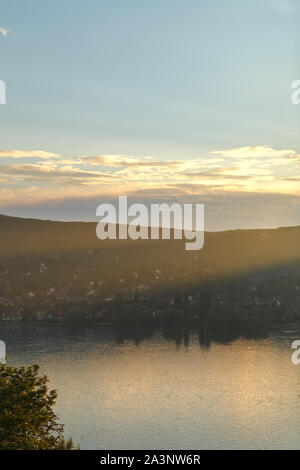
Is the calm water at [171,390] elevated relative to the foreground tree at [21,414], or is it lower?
elevated

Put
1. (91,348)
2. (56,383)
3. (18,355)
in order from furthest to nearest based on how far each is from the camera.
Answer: (91,348) < (18,355) < (56,383)

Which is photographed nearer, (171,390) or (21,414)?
(21,414)

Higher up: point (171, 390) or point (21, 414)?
point (171, 390)

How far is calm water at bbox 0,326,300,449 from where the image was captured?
75250mm

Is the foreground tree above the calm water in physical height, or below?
below

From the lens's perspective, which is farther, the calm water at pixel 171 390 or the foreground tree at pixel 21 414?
the calm water at pixel 171 390

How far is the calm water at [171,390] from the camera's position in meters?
75.2

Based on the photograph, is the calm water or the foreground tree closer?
the foreground tree

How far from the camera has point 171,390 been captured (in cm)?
10025

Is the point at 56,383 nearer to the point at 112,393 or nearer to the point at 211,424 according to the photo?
the point at 112,393
